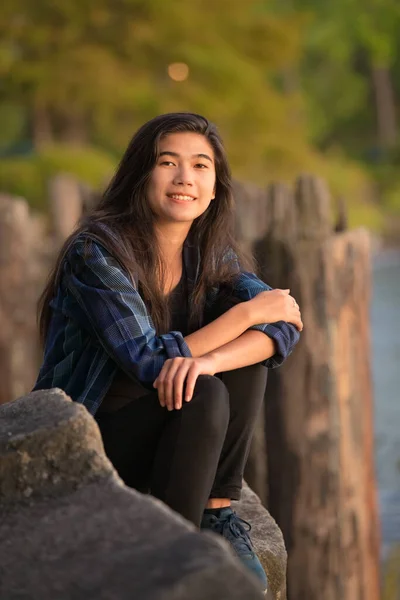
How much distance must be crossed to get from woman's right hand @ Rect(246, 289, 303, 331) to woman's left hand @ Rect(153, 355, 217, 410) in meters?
0.26

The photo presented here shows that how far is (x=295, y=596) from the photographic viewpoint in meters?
4.93

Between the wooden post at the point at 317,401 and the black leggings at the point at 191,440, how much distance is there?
6.63 ft

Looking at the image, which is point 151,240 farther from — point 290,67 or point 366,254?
point 290,67

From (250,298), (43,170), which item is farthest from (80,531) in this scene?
(43,170)

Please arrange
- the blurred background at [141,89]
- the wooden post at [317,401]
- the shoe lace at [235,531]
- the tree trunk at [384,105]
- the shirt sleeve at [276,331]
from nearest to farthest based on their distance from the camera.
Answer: the shoe lace at [235,531] → the shirt sleeve at [276,331] → the wooden post at [317,401] → the blurred background at [141,89] → the tree trunk at [384,105]

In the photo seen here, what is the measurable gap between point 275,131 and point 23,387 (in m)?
16.6

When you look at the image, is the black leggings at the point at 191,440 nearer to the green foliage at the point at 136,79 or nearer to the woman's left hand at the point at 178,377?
the woman's left hand at the point at 178,377

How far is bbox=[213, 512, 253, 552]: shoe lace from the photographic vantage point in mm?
2588

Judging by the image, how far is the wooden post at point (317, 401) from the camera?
4805mm

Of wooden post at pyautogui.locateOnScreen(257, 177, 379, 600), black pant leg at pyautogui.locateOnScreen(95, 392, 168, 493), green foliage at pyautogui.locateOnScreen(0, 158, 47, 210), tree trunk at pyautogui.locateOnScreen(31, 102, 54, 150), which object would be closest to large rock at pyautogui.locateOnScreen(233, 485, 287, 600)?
black pant leg at pyautogui.locateOnScreen(95, 392, 168, 493)

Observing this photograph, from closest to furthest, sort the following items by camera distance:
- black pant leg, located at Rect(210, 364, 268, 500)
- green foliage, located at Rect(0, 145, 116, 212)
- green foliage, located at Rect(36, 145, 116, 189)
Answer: black pant leg, located at Rect(210, 364, 268, 500) → green foliage, located at Rect(0, 145, 116, 212) → green foliage, located at Rect(36, 145, 116, 189)

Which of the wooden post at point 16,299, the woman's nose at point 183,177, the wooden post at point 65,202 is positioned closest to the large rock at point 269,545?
the woman's nose at point 183,177

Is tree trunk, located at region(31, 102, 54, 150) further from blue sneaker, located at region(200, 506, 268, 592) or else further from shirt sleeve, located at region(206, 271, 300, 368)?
blue sneaker, located at region(200, 506, 268, 592)

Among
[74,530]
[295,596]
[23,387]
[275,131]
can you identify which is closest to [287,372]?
[295,596]
